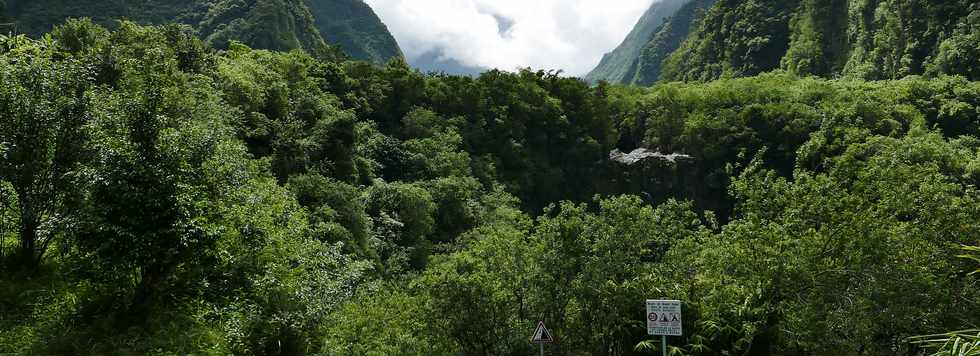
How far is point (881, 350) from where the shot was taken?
37.8 feet

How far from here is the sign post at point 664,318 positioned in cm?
938

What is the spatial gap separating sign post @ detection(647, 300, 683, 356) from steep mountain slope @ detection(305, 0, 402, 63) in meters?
126

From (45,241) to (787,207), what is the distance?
49.0ft

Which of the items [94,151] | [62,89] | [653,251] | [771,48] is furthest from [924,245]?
[771,48]

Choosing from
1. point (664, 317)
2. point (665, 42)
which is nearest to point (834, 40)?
point (665, 42)

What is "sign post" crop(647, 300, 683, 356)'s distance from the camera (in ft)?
30.8

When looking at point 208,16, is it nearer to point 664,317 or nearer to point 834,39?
point 834,39

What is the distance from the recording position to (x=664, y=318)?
9508 millimetres

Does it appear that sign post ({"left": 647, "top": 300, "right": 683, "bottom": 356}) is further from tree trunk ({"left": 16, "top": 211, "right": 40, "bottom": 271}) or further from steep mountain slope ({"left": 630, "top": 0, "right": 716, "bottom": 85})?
steep mountain slope ({"left": 630, "top": 0, "right": 716, "bottom": 85})

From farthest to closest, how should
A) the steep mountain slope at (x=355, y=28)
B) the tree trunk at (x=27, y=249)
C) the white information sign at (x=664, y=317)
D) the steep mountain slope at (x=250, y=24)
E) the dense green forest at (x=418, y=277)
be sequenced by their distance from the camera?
the steep mountain slope at (x=355, y=28) → the steep mountain slope at (x=250, y=24) → the tree trunk at (x=27, y=249) → the dense green forest at (x=418, y=277) → the white information sign at (x=664, y=317)

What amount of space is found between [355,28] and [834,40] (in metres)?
99.6

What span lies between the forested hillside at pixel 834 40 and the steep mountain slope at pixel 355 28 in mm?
63937

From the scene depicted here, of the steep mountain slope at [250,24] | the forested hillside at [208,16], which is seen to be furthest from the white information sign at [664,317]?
the steep mountain slope at [250,24]

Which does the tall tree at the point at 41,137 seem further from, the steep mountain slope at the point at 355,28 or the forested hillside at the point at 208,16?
the steep mountain slope at the point at 355,28
